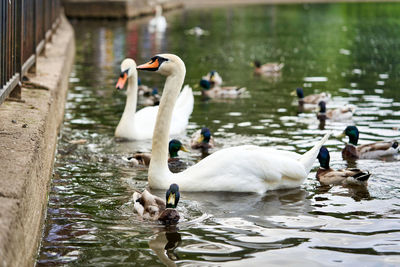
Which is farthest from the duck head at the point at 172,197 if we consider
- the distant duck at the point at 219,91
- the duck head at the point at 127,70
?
the distant duck at the point at 219,91

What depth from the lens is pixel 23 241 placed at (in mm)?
5656

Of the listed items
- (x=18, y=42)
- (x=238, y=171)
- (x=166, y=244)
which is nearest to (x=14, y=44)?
(x=18, y=42)

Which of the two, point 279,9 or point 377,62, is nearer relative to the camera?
point 377,62

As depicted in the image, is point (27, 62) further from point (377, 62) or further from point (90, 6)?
point (90, 6)

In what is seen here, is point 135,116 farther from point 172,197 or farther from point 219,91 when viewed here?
point 172,197

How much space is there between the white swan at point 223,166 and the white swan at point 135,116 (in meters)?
2.92

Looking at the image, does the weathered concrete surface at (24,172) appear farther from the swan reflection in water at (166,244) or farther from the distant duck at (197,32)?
the distant duck at (197,32)

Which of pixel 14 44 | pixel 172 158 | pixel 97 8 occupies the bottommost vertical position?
pixel 172 158

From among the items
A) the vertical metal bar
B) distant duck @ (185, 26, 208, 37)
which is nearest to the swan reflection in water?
the vertical metal bar

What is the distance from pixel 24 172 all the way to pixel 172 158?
433cm

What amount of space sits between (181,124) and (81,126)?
5.20 feet

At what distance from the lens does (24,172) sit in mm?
6348

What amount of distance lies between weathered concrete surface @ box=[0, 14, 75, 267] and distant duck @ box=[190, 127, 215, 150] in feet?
6.31

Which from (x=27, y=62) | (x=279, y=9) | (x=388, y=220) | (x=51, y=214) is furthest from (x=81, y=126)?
(x=279, y=9)
